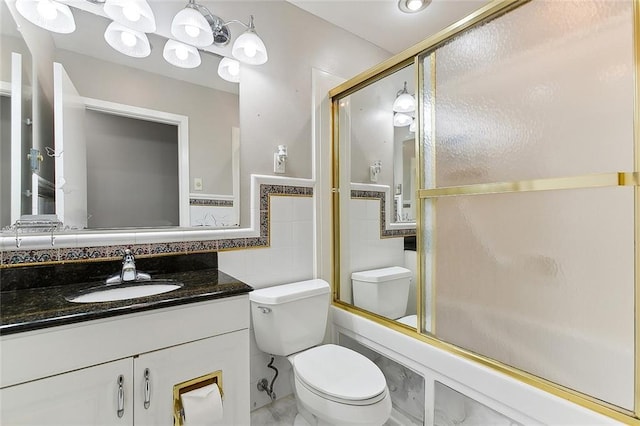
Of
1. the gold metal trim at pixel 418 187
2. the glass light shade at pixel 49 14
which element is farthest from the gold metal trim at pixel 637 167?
the glass light shade at pixel 49 14

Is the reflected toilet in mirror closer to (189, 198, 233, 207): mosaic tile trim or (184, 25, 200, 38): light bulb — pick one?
(189, 198, 233, 207): mosaic tile trim

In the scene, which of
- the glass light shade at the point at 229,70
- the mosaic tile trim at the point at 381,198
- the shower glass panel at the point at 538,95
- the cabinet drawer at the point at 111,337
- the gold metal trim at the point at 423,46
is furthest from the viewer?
the mosaic tile trim at the point at 381,198

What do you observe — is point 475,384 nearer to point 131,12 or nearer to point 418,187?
point 418,187

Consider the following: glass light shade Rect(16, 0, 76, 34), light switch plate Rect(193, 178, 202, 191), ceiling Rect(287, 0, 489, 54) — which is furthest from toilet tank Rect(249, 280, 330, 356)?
ceiling Rect(287, 0, 489, 54)

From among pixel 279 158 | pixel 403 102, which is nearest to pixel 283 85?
pixel 279 158

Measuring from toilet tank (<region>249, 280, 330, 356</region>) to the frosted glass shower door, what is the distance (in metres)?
0.58

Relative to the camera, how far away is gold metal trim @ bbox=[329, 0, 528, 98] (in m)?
1.16

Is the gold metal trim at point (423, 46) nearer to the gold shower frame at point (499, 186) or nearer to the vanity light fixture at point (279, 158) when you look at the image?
the gold shower frame at point (499, 186)

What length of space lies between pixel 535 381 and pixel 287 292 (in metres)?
1.08

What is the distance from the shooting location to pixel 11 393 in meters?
0.81

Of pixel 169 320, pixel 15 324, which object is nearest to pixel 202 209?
pixel 169 320

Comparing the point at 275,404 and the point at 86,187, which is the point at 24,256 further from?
the point at 275,404

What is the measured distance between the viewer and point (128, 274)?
1206 mm

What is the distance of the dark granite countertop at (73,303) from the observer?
828mm
